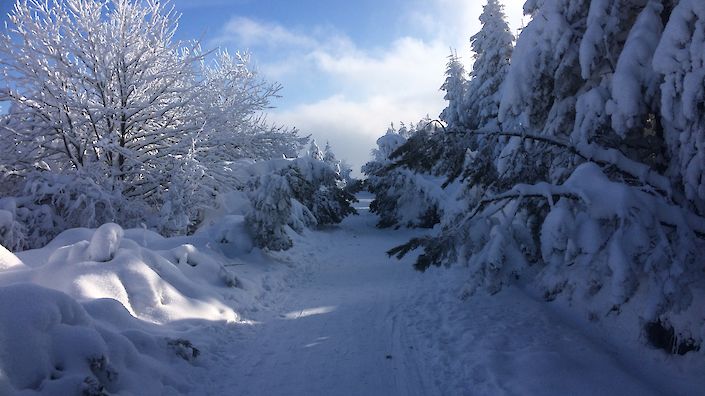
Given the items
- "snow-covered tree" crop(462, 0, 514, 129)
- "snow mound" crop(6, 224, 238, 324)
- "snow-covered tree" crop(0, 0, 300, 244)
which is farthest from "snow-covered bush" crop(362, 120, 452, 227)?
"snow mound" crop(6, 224, 238, 324)

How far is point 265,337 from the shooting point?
22.5 ft

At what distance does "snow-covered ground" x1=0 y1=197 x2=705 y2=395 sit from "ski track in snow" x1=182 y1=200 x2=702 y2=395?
0.03 m

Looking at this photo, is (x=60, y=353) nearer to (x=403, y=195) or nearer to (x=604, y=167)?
(x=604, y=167)

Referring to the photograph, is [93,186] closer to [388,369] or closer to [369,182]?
[388,369]

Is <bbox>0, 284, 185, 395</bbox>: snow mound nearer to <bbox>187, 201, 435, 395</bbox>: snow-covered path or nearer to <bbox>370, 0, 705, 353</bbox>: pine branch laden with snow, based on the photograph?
<bbox>187, 201, 435, 395</bbox>: snow-covered path

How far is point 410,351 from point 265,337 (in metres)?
2.21

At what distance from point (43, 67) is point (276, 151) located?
23.6ft

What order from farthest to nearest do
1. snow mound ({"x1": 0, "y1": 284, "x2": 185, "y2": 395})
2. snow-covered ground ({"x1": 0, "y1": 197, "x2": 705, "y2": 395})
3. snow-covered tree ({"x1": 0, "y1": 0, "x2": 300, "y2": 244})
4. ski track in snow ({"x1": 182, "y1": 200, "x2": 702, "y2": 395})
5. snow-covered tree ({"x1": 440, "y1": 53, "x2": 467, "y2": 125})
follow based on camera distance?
snow-covered tree ({"x1": 440, "y1": 53, "x2": 467, "y2": 125}) → snow-covered tree ({"x1": 0, "y1": 0, "x2": 300, "y2": 244}) → ski track in snow ({"x1": 182, "y1": 200, "x2": 702, "y2": 395}) → snow-covered ground ({"x1": 0, "y1": 197, "x2": 705, "y2": 395}) → snow mound ({"x1": 0, "y1": 284, "x2": 185, "y2": 395})

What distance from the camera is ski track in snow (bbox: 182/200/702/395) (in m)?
5.03

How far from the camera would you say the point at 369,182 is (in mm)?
26297

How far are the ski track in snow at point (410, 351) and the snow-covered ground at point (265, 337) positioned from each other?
3cm

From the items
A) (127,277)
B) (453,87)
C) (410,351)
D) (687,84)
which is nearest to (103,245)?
(127,277)

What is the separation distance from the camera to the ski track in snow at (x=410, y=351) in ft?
16.5

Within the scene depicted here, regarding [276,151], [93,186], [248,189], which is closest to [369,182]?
[276,151]
